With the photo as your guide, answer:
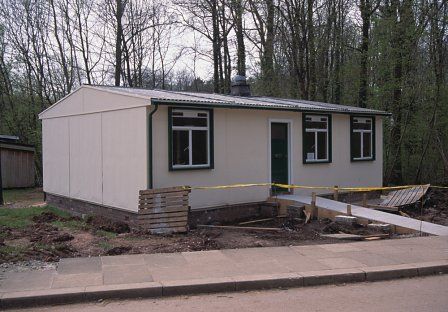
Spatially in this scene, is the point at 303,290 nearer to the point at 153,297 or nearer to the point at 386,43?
the point at 153,297

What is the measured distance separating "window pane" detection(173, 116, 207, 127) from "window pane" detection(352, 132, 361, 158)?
650 centimetres

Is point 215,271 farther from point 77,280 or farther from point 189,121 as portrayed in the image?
point 189,121

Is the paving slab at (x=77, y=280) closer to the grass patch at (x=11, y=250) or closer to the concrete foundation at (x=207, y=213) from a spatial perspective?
the grass patch at (x=11, y=250)

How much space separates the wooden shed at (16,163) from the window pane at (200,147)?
18.6m

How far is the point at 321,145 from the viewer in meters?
16.4

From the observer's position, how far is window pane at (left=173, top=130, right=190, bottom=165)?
12.8 m

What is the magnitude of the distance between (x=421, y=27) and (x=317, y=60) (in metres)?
7.57

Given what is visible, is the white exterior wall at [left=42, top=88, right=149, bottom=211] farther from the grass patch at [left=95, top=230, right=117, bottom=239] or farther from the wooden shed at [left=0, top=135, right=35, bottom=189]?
the wooden shed at [left=0, top=135, right=35, bottom=189]

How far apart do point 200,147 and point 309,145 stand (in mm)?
4370

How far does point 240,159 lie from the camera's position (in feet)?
46.5

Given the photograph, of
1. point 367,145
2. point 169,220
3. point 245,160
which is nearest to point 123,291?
point 169,220

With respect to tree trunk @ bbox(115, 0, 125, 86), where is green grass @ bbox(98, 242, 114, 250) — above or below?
below

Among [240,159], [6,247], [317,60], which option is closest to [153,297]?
[6,247]

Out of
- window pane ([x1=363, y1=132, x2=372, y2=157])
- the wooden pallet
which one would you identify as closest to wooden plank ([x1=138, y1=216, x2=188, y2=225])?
the wooden pallet
